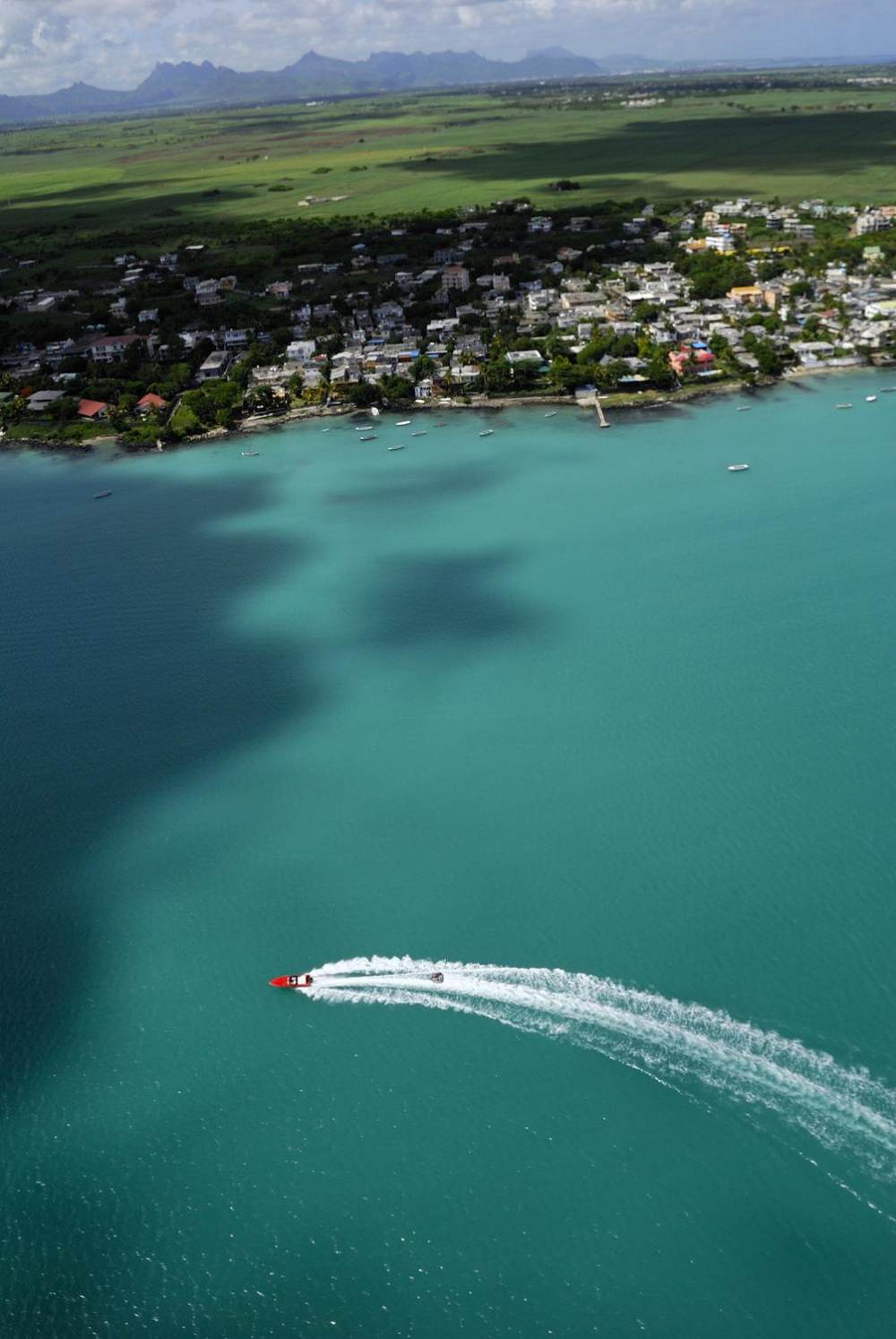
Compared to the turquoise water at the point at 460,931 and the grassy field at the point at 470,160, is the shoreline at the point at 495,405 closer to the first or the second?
the turquoise water at the point at 460,931

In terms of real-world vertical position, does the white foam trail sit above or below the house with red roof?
→ below

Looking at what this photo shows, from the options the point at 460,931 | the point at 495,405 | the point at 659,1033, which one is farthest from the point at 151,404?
the point at 659,1033

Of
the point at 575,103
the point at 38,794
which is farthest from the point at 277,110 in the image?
the point at 38,794

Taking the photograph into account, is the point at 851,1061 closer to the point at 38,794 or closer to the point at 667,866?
the point at 667,866

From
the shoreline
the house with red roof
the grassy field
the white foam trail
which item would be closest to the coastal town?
the house with red roof

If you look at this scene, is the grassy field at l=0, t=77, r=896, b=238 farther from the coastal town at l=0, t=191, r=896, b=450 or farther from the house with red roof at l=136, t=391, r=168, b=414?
the house with red roof at l=136, t=391, r=168, b=414

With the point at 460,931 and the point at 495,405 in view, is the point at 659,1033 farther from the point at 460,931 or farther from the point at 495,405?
the point at 495,405
